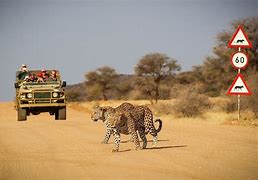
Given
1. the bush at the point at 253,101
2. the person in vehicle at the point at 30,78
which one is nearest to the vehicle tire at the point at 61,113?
the person in vehicle at the point at 30,78

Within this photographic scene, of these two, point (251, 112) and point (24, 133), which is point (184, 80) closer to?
point (251, 112)

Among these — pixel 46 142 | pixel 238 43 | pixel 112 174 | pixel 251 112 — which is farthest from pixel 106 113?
pixel 251 112

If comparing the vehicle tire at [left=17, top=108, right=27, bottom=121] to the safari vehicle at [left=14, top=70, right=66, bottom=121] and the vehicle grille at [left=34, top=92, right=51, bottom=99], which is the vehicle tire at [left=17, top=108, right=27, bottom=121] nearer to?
the safari vehicle at [left=14, top=70, right=66, bottom=121]

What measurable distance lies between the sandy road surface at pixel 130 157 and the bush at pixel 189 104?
963 cm

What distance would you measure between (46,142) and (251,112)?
12.0 metres

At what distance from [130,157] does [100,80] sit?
62.5 meters

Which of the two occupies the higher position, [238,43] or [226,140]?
[238,43]

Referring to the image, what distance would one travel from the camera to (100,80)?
75.1m

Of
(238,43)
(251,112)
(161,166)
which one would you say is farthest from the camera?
(251,112)

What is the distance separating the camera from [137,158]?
12.5 m

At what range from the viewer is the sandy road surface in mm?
10359

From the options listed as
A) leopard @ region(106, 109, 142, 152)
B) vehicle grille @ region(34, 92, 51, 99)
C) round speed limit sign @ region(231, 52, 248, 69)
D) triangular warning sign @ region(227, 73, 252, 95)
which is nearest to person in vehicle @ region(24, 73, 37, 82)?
vehicle grille @ region(34, 92, 51, 99)

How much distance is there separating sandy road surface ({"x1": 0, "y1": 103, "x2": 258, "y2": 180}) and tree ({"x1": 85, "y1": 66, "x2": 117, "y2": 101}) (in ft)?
184

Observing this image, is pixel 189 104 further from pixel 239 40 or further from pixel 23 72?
pixel 23 72
